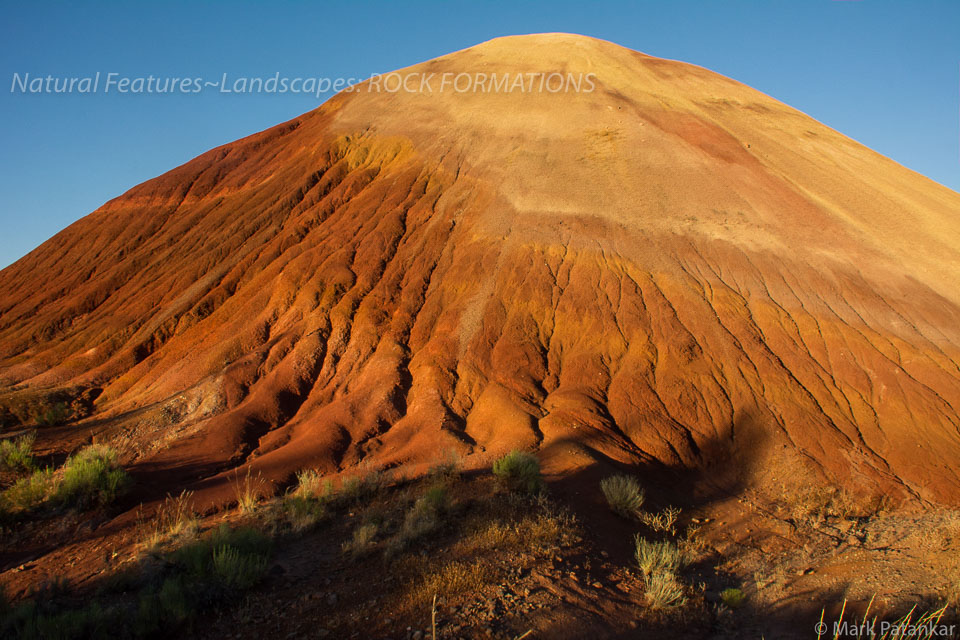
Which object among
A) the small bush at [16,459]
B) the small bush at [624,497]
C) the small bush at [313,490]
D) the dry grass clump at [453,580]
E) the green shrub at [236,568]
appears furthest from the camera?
the small bush at [16,459]

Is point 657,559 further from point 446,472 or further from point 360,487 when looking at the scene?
point 360,487

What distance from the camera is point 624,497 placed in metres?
11.7

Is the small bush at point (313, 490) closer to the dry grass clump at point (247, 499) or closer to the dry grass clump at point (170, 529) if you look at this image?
the dry grass clump at point (247, 499)

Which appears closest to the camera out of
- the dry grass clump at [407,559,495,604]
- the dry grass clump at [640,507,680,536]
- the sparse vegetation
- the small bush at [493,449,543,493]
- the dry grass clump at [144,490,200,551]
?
the dry grass clump at [407,559,495,604]

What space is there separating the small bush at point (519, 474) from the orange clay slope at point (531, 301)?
7.95 feet

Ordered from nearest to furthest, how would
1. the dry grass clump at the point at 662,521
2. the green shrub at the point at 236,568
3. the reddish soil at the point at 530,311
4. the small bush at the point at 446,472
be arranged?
the green shrub at the point at 236,568
the dry grass clump at the point at 662,521
the small bush at the point at 446,472
the reddish soil at the point at 530,311

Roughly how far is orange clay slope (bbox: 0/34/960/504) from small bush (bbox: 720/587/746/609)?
5320 millimetres

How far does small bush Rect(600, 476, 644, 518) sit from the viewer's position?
11570 millimetres

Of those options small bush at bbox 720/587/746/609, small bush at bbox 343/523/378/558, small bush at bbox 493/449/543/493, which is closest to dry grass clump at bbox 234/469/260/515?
small bush at bbox 343/523/378/558

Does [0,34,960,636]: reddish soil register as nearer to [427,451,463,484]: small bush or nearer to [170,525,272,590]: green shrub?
[427,451,463,484]: small bush

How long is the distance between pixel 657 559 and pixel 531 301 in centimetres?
1325

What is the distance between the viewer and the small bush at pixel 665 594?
757 centimetres

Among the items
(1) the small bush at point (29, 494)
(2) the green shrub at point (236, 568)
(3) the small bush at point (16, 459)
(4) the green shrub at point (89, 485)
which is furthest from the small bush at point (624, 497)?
(3) the small bush at point (16, 459)

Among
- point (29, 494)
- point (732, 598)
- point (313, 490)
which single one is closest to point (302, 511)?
point (313, 490)
